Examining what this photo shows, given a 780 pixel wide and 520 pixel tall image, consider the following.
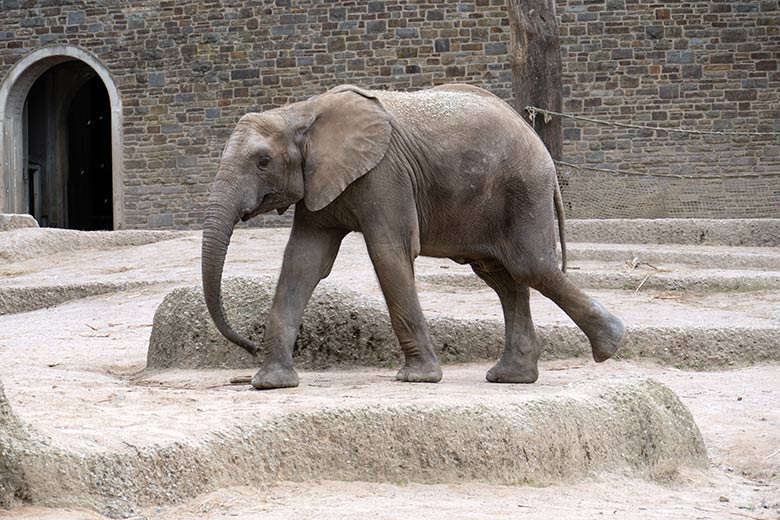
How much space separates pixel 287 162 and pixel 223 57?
15.4 m

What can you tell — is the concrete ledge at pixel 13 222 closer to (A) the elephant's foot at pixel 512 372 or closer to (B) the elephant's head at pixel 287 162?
(B) the elephant's head at pixel 287 162

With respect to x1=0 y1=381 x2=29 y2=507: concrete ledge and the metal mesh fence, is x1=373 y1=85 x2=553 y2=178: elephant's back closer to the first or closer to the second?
x1=0 y1=381 x2=29 y2=507: concrete ledge

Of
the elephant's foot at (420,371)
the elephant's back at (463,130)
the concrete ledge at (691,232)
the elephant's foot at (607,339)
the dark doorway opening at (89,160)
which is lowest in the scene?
the dark doorway opening at (89,160)

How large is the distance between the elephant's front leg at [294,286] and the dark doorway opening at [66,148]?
18.1 metres

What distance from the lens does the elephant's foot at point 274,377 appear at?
5.97 metres

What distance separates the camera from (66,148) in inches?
1013

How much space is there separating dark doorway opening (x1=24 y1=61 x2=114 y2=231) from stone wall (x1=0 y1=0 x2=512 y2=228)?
2.94 meters

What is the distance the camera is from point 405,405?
481 cm

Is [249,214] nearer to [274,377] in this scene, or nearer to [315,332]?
[274,377]

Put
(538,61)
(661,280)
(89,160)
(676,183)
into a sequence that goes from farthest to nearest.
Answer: (89,160)
(676,183)
(538,61)
(661,280)

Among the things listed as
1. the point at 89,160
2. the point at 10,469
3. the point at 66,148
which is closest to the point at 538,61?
the point at 10,469

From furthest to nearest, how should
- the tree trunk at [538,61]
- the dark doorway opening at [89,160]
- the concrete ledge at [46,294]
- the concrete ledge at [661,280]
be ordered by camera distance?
the dark doorway opening at [89,160], the tree trunk at [538,61], the concrete ledge at [46,294], the concrete ledge at [661,280]

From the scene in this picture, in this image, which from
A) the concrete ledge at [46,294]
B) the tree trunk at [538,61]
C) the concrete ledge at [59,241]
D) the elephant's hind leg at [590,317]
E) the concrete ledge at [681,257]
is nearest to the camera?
the elephant's hind leg at [590,317]

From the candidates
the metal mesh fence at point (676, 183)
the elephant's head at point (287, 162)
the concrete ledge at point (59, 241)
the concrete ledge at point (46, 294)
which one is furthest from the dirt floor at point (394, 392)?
the metal mesh fence at point (676, 183)
